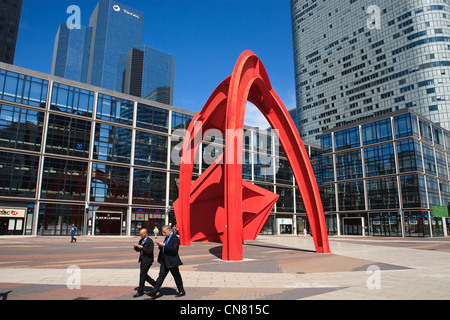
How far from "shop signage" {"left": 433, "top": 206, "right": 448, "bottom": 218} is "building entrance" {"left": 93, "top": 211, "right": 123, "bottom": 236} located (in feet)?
150

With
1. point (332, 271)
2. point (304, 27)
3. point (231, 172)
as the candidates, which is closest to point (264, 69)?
point (231, 172)

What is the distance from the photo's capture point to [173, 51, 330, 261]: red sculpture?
14.9 metres

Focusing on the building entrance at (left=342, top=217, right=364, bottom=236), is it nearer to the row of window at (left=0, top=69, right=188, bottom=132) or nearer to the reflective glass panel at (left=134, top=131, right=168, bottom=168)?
the row of window at (left=0, top=69, right=188, bottom=132)

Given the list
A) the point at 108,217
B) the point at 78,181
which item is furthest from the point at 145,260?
the point at 108,217

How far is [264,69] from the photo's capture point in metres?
20.3

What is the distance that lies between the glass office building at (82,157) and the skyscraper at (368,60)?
63249 millimetres

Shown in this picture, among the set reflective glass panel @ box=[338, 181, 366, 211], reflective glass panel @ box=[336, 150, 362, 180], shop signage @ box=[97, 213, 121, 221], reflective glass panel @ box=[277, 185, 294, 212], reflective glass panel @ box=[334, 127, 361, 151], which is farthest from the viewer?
reflective glass panel @ box=[277, 185, 294, 212]

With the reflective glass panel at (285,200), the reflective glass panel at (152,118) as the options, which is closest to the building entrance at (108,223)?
the reflective glass panel at (152,118)

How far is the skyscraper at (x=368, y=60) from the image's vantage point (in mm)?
82375

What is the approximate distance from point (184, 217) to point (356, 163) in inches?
1688

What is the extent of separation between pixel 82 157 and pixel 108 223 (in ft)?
30.8

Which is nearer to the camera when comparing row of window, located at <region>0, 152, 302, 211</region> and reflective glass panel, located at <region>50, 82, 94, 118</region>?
row of window, located at <region>0, 152, 302, 211</region>

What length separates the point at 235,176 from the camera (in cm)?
1501

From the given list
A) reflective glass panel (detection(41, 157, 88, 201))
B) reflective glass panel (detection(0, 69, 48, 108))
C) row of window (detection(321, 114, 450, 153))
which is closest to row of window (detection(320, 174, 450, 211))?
row of window (detection(321, 114, 450, 153))
